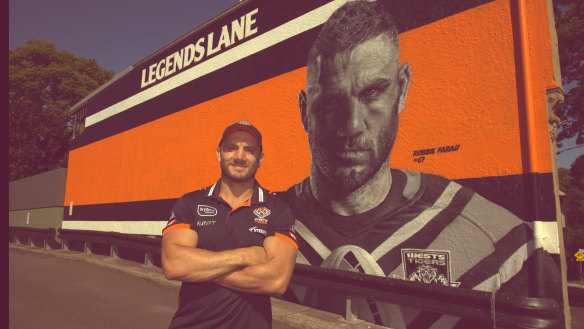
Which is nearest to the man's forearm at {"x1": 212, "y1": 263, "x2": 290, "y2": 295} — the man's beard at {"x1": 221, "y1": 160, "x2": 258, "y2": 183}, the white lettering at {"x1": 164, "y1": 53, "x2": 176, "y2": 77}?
the man's beard at {"x1": 221, "y1": 160, "x2": 258, "y2": 183}

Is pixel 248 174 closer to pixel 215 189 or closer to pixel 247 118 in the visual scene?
pixel 215 189

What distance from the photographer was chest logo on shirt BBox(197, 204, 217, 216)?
2090 mm

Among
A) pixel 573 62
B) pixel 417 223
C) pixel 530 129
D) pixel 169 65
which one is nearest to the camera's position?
pixel 530 129

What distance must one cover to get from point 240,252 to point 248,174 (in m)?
0.48

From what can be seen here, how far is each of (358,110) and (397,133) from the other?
61cm

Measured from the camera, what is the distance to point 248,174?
219 centimetres

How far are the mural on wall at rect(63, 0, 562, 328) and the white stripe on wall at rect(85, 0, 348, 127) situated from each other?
34 millimetres

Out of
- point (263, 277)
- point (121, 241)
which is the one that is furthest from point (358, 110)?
point (121, 241)

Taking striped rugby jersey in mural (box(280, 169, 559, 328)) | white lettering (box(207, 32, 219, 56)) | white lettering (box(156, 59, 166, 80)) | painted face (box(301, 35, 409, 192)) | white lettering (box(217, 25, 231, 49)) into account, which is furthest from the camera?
white lettering (box(156, 59, 166, 80))

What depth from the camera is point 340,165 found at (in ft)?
16.1

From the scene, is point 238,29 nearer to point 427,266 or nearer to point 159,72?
point 159,72

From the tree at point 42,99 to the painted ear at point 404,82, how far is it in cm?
2718

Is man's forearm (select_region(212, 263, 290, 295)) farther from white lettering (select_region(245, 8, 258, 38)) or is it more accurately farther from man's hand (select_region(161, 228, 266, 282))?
white lettering (select_region(245, 8, 258, 38))

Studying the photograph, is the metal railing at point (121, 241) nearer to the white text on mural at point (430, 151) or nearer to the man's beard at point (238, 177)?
the white text on mural at point (430, 151)
